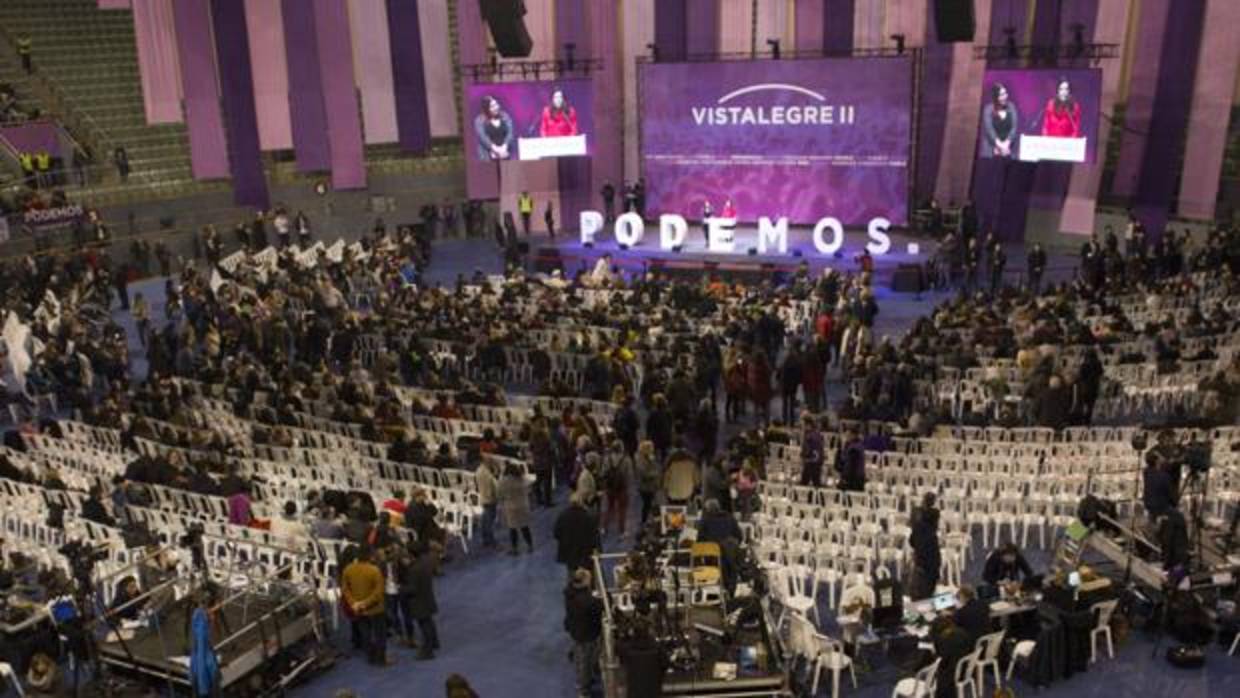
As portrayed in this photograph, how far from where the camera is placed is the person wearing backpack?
12.7m

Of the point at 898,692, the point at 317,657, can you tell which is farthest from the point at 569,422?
the point at 898,692

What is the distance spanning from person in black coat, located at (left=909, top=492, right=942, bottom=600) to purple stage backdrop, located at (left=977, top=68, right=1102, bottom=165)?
644 inches

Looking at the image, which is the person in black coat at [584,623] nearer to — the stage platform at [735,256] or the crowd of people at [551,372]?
the crowd of people at [551,372]

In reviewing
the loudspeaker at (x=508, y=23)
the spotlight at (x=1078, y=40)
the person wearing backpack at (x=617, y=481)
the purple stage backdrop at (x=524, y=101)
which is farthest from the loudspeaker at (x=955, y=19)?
the person wearing backpack at (x=617, y=481)

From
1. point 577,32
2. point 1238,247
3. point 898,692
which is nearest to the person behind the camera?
point 898,692

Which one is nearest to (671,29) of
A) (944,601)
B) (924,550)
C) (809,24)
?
(809,24)

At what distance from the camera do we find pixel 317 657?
1032 cm

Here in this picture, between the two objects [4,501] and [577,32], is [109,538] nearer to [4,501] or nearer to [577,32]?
[4,501]

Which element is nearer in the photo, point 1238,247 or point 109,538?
point 109,538

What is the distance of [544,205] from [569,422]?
62.0 ft

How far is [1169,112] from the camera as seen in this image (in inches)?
1041

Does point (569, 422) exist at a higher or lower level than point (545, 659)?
higher

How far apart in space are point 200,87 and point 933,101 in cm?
1813

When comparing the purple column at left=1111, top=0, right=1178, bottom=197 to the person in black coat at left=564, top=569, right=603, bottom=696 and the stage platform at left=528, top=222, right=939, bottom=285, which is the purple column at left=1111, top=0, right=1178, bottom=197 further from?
the person in black coat at left=564, top=569, right=603, bottom=696
